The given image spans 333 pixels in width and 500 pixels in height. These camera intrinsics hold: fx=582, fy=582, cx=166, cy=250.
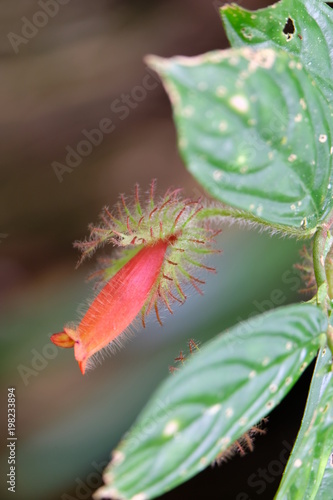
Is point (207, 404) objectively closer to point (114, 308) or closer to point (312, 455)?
point (312, 455)

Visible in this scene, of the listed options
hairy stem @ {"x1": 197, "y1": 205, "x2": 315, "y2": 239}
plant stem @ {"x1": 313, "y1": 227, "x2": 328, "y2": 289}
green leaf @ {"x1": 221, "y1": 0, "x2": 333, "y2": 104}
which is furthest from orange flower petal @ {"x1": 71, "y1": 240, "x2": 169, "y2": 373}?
green leaf @ {"x1": 221, "y1": 0, "x2": 333, "y2": 104}

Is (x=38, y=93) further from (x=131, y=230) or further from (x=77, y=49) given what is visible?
(x=131, y=230)

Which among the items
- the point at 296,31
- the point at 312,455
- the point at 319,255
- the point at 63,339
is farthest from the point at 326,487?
the point at 296,31

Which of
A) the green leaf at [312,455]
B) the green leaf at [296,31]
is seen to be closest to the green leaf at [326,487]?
the green leaf at [312,455]

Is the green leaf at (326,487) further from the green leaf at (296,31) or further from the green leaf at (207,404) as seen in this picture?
the green leaf at (296,31)

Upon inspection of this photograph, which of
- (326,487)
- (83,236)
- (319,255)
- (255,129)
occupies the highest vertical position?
(255,129)
